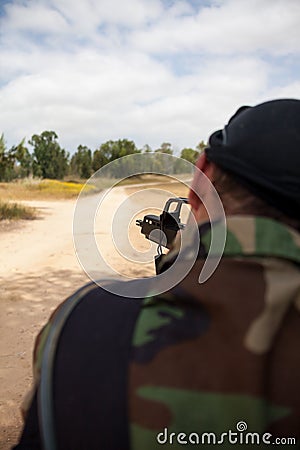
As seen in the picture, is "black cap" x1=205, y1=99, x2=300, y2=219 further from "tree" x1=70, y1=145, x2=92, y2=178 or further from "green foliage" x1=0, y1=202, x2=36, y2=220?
"tree" x1=70, y1=145, x2=92, y2=178

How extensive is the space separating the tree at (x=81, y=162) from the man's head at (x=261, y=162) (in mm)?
37283

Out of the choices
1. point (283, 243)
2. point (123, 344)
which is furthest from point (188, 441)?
point (283, 243)

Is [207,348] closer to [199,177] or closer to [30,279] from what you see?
[199,177]

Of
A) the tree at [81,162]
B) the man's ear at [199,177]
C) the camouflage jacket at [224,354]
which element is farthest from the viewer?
the tree at [81,162]

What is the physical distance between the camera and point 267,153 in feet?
2.79

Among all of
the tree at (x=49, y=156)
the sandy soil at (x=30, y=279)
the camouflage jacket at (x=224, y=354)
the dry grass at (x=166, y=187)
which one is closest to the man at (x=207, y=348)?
the camouflage jacket at (x=224, y=354)

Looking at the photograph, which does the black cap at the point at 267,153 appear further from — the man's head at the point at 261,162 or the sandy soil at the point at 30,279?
the sandy soil at the point at 30,279

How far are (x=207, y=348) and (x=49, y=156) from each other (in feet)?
146

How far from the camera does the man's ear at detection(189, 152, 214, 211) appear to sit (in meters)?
0.93

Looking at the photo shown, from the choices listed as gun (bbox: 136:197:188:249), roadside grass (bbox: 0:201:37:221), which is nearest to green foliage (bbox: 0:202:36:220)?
roadside grass (bbox: 0:201:37:221)

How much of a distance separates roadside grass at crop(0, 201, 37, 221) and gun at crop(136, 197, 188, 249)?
31.2 feet

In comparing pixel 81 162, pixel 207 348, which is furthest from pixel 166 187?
pixel 81 162

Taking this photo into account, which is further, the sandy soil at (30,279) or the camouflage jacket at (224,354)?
the sandy soil at (30,279)

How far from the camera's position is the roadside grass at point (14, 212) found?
1140 cm
